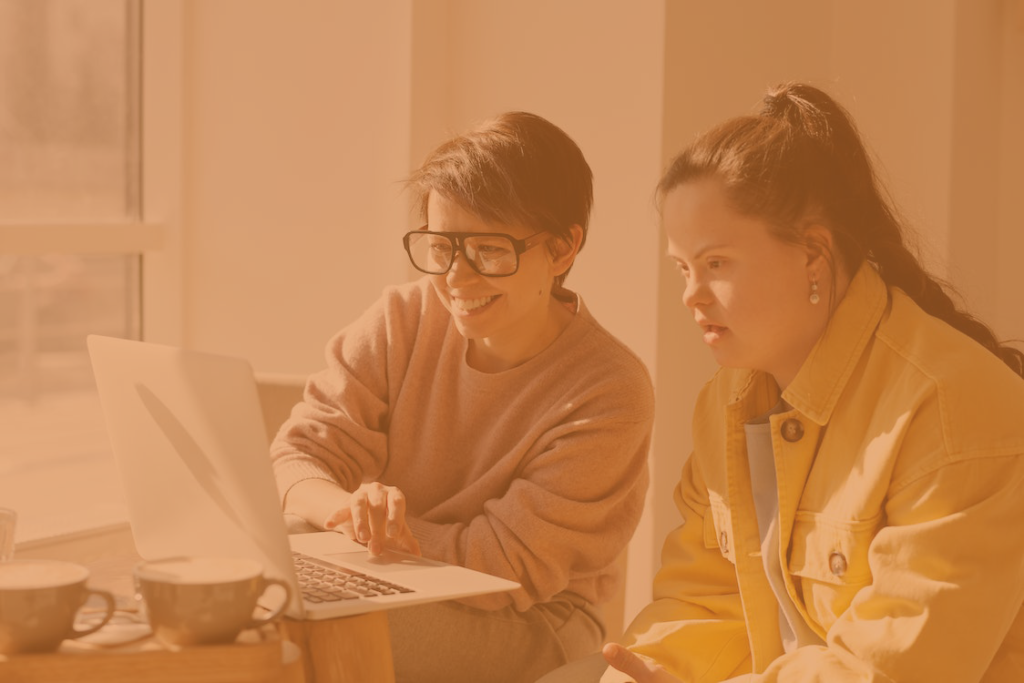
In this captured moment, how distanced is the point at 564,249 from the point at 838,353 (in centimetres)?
53

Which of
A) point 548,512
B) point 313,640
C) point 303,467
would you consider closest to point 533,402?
point 548,512

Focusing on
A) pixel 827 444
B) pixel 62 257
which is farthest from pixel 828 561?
pixel 62 257

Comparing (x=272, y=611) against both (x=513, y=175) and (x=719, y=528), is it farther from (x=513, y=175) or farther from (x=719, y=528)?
(x=513, y=175)

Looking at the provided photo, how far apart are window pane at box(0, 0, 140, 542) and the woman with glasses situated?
3.38 ft

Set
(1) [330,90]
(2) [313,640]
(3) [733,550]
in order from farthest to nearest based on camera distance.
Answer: (1) [330,90] < (3) [733,550] < (2) [313,640]

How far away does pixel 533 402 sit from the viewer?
1.84 meters

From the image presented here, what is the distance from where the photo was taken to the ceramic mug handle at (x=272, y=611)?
41.2 inches

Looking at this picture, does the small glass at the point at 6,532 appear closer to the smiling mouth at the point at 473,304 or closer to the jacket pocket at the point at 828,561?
the smiling mouth at the point at 473,304

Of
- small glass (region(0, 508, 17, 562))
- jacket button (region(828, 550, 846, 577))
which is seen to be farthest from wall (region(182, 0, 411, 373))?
jacket button (region(828, 550, 846, 577))

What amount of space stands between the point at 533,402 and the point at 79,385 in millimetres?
1453

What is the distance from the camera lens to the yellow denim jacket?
1.26 m

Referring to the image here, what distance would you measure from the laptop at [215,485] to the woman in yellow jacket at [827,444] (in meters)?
0.30

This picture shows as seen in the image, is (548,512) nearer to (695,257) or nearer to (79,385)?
(695,257)

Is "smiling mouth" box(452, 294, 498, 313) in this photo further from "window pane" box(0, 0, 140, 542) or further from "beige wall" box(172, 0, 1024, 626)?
"window pane" box(0, 0, 140, 542)
